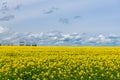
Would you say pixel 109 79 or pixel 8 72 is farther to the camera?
pixel 8 72

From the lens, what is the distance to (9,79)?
16.1 metres

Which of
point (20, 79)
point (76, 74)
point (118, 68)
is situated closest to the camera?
point (20, 79)

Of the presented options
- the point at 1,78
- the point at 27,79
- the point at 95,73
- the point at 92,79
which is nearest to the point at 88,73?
the point at 95,73

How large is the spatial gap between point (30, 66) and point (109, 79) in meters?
5.89

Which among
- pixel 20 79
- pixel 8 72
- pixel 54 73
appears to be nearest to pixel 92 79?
pixel 54 73

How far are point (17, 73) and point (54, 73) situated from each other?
2022 millimetres

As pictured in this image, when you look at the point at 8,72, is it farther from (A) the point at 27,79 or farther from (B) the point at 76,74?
(B) the point at 76,74

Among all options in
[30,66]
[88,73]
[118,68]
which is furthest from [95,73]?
[30,66]

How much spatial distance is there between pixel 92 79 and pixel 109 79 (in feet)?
2.86

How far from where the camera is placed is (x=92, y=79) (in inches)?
637

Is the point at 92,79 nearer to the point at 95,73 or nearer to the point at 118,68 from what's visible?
the point at 95,73

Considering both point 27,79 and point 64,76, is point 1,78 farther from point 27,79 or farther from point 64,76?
point 64,76

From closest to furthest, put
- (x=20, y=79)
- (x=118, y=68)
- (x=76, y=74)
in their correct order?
1. (x=20, y=79)
2. (x=76, y=74)
3. (x=118, y=68)

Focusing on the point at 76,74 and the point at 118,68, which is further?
the point at 118,68
